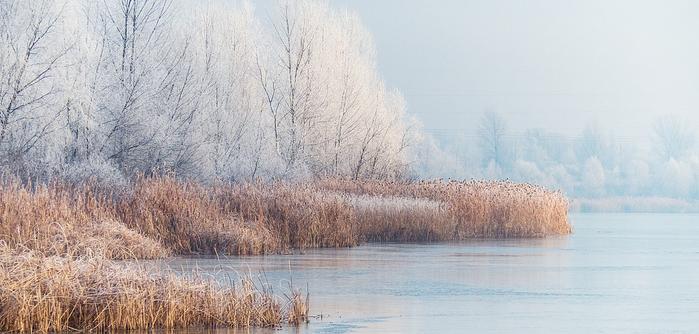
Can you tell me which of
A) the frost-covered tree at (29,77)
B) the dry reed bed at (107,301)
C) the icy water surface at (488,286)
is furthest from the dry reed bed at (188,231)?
the frost-covered tree at (29,77)

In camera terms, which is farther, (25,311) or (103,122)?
(103,122)

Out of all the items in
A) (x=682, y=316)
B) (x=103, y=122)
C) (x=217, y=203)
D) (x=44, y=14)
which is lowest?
(x=682, y=316)

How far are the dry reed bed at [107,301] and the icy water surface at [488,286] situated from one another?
781 millimetres

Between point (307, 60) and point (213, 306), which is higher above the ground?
point (307, 60)

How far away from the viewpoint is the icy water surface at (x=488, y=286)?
12305 millimetres

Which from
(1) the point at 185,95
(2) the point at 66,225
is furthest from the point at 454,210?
(2) the point at 66,225

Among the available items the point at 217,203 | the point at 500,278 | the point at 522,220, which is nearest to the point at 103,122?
the point at 217,203

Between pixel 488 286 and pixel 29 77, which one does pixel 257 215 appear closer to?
pixel 29 77

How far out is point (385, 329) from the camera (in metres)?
Result: 11.6

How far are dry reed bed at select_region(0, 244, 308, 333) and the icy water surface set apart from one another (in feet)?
2.56

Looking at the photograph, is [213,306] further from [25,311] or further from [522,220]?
[522,220]

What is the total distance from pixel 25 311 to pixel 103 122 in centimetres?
1911

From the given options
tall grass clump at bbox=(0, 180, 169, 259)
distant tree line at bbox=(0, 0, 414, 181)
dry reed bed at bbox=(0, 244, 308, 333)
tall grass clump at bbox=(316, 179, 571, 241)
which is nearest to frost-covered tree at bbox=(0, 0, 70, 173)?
distant tree line at bbox=(0, 0, 414, 181)

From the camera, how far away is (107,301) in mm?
11125
